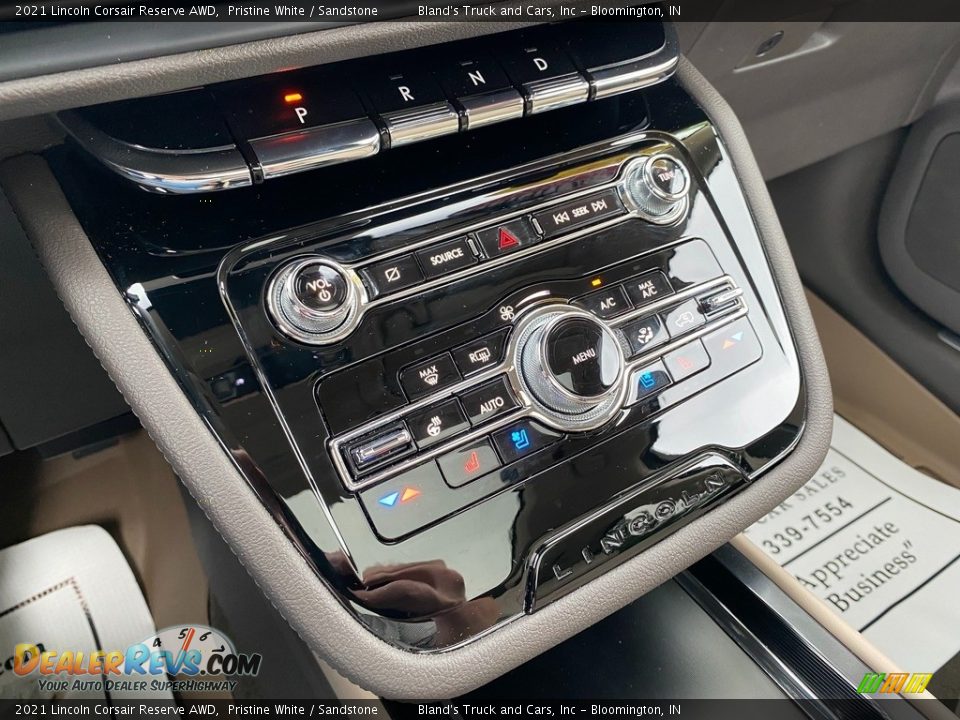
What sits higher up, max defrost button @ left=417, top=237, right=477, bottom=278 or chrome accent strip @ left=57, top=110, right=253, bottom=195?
chrome accent strip @ left=57, top=110, right=253, bottom=195

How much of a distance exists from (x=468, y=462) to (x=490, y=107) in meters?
0.22

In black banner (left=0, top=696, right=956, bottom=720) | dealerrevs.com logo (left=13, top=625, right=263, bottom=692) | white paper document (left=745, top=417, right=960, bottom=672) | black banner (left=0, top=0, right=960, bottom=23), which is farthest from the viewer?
white paper document (left=745, top=417, right=960, bottom=672)

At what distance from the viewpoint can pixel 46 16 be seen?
0.99 ft

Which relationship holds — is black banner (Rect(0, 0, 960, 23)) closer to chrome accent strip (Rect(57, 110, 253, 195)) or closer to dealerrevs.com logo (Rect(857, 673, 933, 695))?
chrome accent strip (Rect(57, 110, 253, 195))

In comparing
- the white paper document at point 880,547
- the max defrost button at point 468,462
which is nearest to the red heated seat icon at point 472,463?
the max defrost button at point 468,462

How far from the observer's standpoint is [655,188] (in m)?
0.52

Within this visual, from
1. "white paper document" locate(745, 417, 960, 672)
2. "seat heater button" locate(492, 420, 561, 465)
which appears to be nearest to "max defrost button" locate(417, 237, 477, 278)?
"seat heater button" locate(492, 420, 561, 465)

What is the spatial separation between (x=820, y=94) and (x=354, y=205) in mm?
659

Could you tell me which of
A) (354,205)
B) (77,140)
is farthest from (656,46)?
(77,140)

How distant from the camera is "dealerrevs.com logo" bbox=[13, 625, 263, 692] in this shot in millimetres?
709

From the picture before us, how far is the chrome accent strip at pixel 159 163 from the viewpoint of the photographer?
1.23 ft

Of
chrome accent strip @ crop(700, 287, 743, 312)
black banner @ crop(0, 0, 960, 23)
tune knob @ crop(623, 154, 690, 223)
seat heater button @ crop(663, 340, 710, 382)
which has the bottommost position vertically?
seat heater button @ crop(663, 340, 710, 382)

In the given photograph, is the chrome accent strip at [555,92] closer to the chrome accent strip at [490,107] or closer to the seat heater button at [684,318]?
the chrome accent strip at [490,107]

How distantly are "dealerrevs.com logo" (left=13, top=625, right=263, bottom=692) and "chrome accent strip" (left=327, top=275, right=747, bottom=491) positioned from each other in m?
0.39
